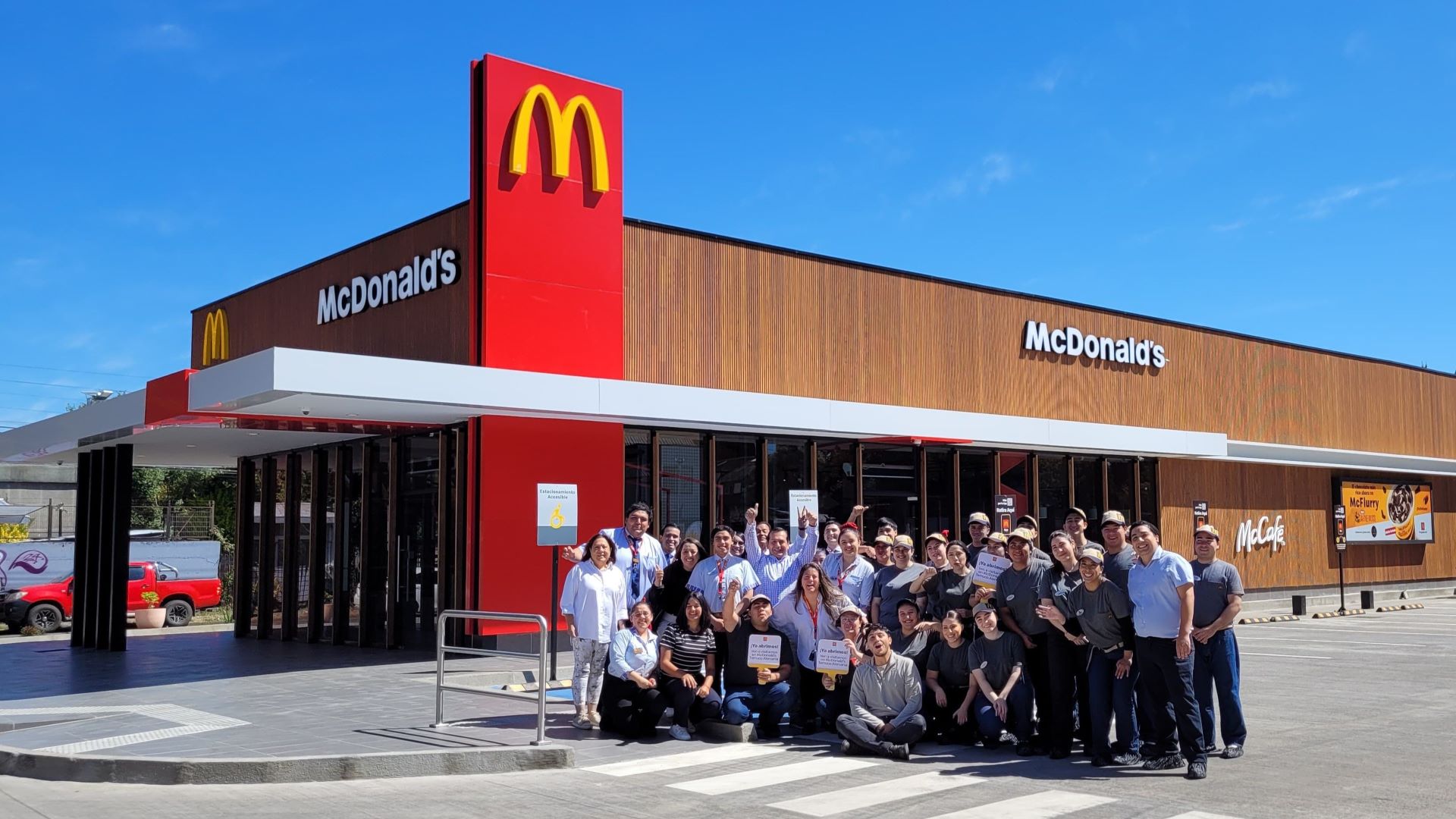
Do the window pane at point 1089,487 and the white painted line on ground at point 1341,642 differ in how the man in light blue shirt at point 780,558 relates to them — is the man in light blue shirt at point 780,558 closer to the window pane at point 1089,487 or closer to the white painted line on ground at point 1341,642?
the white painted line on ground at point 1341,642

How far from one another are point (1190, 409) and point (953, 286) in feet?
28.3

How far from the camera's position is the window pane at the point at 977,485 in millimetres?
24391

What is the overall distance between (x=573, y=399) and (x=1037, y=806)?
32.8 ft

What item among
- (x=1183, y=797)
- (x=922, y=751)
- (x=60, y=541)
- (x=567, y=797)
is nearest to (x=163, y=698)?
(x=567, y=797)

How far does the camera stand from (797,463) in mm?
21500

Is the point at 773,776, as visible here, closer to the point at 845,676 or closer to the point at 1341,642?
the point at 845,676

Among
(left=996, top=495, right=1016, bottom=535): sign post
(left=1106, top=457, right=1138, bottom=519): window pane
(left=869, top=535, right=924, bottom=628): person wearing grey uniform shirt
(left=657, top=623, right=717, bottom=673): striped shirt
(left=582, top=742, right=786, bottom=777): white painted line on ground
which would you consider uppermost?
(left=1106, top=457, right=1138, bottom=519): window pane

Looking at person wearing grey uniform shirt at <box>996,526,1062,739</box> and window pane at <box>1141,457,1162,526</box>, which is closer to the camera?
person wearing grey uniform shirt at <box>996,526,1062,739</box>

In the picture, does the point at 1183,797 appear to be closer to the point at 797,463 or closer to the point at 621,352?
the point at 621,352

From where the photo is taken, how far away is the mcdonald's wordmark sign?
17.4 m

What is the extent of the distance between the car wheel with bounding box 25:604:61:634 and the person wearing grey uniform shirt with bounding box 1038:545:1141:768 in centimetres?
2354

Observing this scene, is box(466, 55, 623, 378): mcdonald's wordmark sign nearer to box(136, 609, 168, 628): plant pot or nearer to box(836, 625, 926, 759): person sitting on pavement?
box(836, 625, 926, 759): person sitting on pavement

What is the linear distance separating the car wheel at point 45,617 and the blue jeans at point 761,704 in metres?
20.5

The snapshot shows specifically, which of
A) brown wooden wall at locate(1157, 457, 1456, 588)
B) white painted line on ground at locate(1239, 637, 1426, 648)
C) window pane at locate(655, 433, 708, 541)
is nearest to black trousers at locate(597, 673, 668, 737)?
window pane at locate(655, 433, 708, 541)
